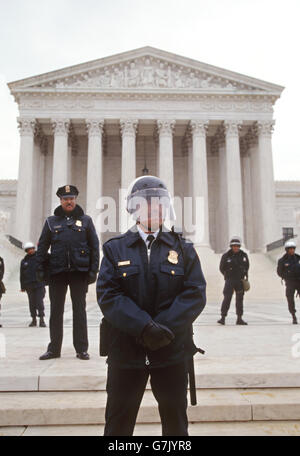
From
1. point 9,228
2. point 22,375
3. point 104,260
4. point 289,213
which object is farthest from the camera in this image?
point 289,213

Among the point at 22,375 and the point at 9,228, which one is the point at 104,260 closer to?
the point at 22,375

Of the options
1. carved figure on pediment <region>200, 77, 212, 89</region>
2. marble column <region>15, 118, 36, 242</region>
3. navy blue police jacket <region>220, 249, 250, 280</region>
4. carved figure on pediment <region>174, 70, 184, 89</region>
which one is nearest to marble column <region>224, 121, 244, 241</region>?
carved figure on pediment <region>200, 77, 212, 89</region>

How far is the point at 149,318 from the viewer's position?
8.38 ft

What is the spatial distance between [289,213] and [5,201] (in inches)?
1276

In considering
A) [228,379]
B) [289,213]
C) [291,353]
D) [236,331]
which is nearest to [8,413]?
[228,379]

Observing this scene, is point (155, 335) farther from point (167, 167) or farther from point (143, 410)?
point (167, 167)

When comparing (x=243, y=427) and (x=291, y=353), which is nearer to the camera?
(x=243, y=427)

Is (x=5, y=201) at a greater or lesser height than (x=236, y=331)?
greater

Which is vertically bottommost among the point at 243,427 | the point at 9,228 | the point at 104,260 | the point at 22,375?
the point at 243,427

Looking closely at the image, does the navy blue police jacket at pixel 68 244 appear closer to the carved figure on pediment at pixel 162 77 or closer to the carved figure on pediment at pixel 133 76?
the carved figure on pediment at pixel 133 76

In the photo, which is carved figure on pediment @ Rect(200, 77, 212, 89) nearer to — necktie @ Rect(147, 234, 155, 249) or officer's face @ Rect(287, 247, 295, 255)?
officer's face @ Rect(287, 247, 295, 255)

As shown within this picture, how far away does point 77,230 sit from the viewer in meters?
5.84

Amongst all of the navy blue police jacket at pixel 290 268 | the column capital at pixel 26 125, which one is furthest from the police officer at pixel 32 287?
the column capital at pixel 26 125

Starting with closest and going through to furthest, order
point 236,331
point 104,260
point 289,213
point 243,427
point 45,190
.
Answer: point 104,260 → point 243,427 → point 236,331 → point 45,190 → point 289,213
